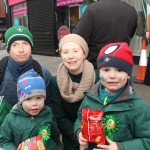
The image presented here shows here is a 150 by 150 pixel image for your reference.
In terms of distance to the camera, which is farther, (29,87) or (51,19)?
(51,19)

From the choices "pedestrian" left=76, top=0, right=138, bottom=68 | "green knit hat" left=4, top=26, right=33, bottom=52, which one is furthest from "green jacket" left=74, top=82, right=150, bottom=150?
"green knit hat" left=4, top=26, right=33, bottom=52

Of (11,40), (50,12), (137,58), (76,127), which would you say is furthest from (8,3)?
(76,127)

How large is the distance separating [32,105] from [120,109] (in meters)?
0.82

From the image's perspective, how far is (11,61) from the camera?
243 cm

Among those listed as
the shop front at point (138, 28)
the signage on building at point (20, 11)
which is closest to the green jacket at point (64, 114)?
the shop front at point (138, 28)

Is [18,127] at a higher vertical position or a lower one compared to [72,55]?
lower

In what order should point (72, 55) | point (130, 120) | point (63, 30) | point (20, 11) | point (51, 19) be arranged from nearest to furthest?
point (130, 120) → point (72, 55) → point (63, 30) → point (51, 19) → point (20, 11)

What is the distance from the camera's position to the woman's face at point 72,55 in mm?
2156

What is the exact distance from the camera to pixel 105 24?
95.8 inches

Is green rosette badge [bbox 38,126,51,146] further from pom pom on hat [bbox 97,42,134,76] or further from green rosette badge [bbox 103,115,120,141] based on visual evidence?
pom pom on hat [bbox 97,42,134,76]

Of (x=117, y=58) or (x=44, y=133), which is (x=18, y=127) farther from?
(x=117, y=58)

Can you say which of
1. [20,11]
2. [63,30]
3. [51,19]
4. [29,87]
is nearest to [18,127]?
[29,87]

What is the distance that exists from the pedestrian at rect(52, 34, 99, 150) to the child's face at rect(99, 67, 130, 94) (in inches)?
21.1

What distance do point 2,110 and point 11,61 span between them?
0.55m
